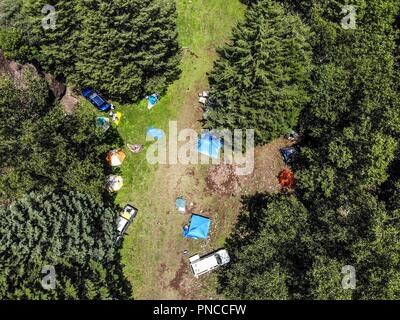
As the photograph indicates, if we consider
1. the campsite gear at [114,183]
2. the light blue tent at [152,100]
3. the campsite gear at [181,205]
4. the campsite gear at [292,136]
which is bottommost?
the campsite gear at [181,205]

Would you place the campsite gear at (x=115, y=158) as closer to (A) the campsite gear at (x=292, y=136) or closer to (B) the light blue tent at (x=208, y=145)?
(B) the light blue tent at (x=208, y=145)

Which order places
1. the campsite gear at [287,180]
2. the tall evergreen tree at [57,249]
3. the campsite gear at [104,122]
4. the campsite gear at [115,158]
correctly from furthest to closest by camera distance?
the campsite gear at [287,180] < the campsite gear at [104,122] < the campsite gear at [115,158] < the tall evergreen tree at [57,249]

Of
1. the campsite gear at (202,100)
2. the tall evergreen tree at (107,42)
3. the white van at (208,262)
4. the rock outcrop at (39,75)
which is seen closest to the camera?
the tall evergreen tree at (107,42)

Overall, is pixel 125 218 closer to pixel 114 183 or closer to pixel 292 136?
pixel 114 183

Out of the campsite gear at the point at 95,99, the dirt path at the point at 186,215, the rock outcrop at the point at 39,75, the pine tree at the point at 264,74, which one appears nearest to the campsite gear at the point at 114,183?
the dirt path at the point at 186,215

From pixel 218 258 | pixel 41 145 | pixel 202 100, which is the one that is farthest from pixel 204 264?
pixel 41 145

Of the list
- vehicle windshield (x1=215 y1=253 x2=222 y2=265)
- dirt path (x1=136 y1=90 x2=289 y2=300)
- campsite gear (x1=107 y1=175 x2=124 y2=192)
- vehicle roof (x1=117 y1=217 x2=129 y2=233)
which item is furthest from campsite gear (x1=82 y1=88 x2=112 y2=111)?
vehicle windshield (x1=215 y1=253 x2=222 y2=265)
